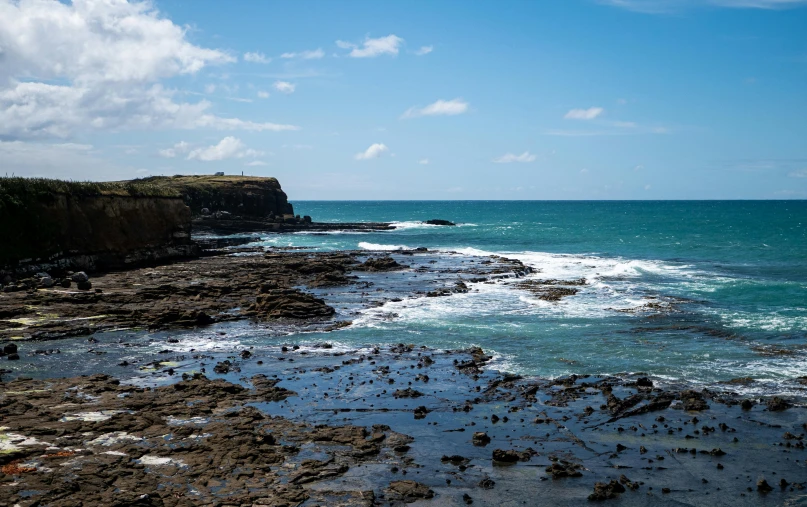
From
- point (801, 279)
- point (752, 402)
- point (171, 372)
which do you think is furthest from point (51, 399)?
point (801, 279)

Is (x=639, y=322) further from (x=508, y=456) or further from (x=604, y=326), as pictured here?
(x=508, y=456)

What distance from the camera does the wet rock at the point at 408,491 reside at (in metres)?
13.9

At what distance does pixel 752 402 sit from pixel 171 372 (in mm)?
19843

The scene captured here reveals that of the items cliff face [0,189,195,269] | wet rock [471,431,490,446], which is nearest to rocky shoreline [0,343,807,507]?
wet rock [471,431,490,446]

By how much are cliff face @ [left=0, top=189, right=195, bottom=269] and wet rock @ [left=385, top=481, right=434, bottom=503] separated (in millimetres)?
38648

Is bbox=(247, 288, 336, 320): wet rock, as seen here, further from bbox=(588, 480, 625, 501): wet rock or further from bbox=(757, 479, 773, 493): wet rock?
bbox=(757, 479, 773, 493): wet rock

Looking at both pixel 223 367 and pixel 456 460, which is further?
pixel 223 367

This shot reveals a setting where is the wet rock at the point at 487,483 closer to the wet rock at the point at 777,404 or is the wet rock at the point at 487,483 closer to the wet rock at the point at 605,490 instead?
the wet rock at the point at 605,490

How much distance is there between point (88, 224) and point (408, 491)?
45.6 meters

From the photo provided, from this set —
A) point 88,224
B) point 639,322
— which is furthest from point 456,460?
point 88,224

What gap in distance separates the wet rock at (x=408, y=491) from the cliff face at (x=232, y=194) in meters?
99.2

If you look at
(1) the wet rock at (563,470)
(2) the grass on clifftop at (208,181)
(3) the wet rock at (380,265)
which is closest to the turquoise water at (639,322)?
(1) the wet rock at (563,470)

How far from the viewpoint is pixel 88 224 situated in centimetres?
5116

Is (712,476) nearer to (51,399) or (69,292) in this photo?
(51,399)
